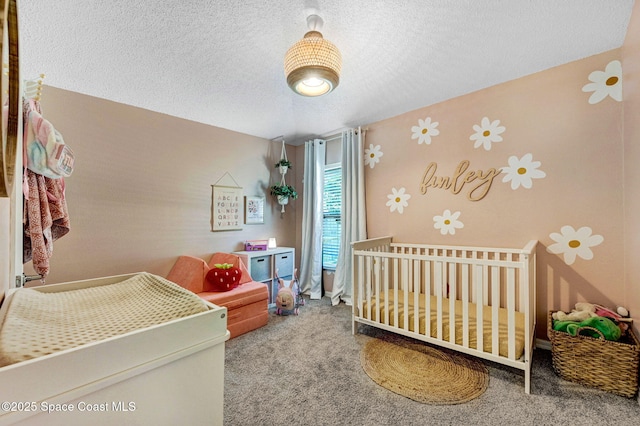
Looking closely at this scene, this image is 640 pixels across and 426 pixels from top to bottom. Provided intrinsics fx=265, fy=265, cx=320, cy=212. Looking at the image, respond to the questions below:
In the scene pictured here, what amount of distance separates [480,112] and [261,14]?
2037 mm

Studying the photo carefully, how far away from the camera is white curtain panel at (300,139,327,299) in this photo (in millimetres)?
3650

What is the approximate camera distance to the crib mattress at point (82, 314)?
567 millimetres

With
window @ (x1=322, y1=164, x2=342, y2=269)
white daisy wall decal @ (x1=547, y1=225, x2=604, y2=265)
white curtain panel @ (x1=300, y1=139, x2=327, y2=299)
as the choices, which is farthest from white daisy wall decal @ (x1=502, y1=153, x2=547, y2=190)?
white curtain panel @ (x1=300, y1=139, x2=327, y2=299)

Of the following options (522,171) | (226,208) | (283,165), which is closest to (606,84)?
(522,171)

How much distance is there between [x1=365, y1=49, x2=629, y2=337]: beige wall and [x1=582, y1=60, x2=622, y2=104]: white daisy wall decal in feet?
0.12

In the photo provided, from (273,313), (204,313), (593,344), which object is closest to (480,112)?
(593,344)

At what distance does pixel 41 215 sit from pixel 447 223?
9.42 feet

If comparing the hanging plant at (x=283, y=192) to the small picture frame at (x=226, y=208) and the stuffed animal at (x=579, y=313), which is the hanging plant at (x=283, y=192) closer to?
the small picture frame at (x=226, y=208)

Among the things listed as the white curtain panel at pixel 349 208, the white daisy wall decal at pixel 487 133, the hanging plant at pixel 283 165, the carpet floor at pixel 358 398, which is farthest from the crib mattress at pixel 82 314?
the hanging plant at pixel 283 165

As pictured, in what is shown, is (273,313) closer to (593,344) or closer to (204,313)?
(204,313)

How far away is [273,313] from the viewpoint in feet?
9.84

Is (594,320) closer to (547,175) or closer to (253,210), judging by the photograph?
(547,175)

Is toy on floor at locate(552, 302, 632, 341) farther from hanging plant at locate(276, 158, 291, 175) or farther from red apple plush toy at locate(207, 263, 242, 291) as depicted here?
hanging plant at locate(276, 158, 291, 175)

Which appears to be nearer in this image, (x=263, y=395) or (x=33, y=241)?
(x=33, y=241)
